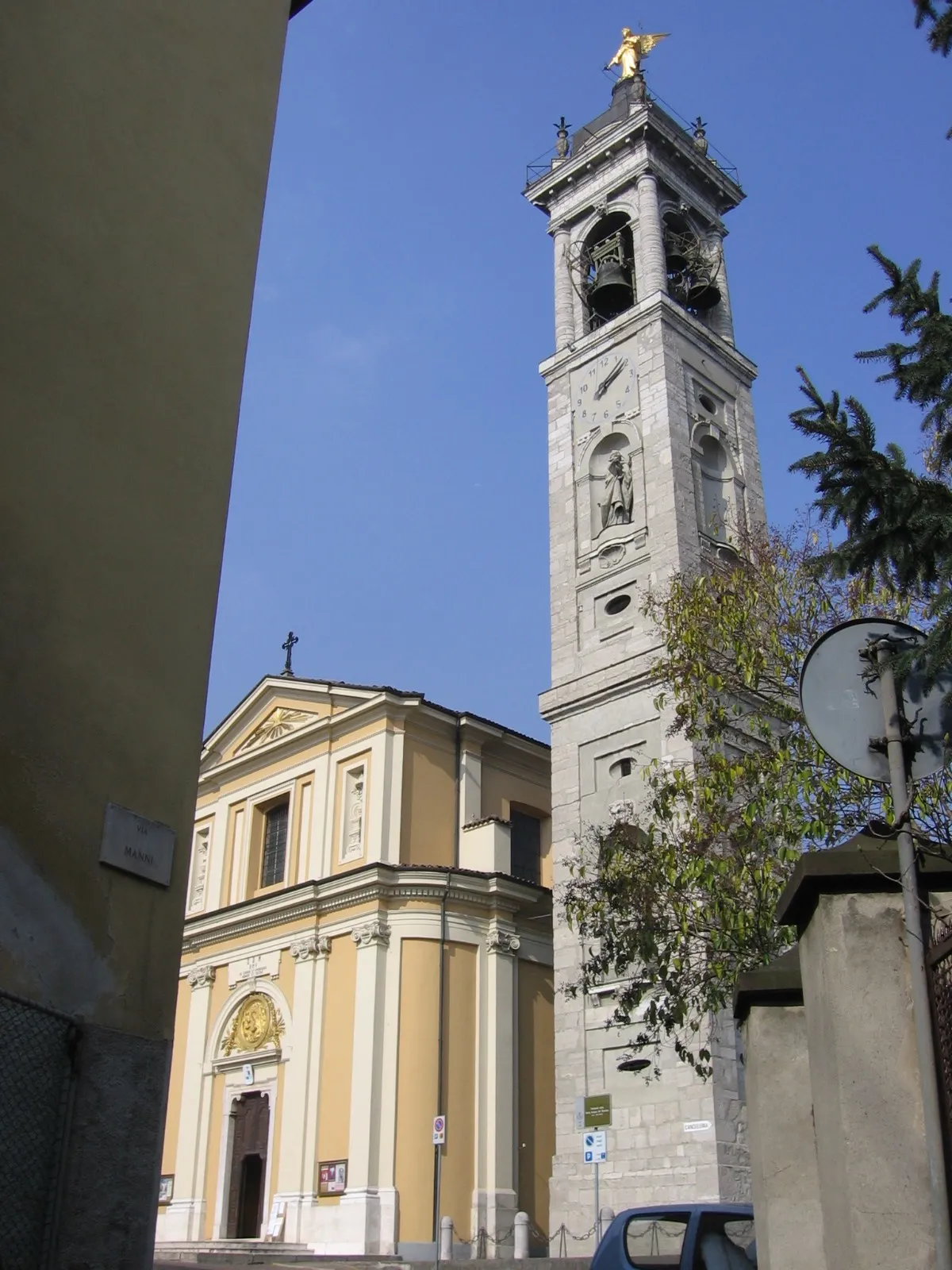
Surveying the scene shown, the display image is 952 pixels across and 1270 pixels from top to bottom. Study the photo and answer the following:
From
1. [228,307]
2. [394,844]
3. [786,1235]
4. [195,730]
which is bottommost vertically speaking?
[786,1235]

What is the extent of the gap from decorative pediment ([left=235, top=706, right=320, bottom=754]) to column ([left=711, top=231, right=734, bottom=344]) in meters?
13.5

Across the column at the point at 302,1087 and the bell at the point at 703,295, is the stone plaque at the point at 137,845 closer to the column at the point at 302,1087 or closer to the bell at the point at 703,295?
the column at the point at 302,1087

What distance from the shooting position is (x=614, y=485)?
27.5 metres

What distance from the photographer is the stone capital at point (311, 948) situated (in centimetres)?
2686

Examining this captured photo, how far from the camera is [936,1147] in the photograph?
4051 mm

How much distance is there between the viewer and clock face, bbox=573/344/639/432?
28297 millimetres

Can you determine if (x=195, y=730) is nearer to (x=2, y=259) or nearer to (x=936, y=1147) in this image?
(x=2, y=259)

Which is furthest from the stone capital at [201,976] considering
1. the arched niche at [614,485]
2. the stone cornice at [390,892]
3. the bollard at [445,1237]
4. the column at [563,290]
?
the column at [563,290]

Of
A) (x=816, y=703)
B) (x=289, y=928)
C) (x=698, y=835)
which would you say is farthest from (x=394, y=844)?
(x=816, y=703)

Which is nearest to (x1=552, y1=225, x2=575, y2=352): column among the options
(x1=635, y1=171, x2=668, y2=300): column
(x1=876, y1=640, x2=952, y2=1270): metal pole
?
(x1=635, y1=171, x2=668, y2=300): column

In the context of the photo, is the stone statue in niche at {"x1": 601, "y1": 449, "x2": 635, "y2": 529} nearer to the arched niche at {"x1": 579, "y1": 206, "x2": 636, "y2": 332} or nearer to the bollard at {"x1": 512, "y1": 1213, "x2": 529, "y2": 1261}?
the arched niche at {"x1": 579, "y1": 206, "x2": 636, "y2": 332}

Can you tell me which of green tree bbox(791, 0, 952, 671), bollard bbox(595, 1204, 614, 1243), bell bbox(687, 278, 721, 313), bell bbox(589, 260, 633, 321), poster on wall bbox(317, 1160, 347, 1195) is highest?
bell bbox(687, 278, 721, 313)

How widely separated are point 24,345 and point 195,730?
2241 mm

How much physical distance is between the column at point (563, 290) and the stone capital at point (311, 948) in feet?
48.1
